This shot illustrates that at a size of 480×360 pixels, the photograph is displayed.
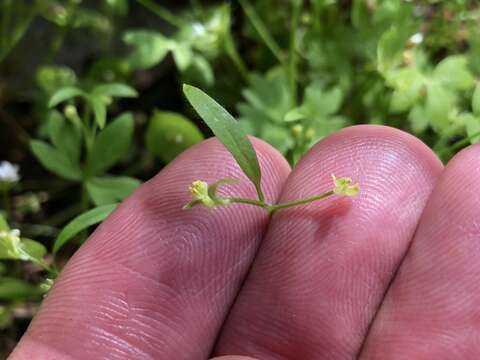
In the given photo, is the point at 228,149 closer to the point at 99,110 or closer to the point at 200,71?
the point at 99,110

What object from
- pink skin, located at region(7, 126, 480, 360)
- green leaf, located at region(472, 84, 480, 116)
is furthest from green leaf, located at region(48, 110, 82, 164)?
green leaf, located at region(472, 84, 480, 116)

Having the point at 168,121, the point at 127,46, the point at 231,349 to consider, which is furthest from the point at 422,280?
the point at 127,46

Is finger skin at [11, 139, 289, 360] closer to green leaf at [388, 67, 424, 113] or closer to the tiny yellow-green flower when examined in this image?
the tiny yellow-green flower

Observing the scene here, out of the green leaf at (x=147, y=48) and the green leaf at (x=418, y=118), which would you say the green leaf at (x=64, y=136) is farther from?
the green leaf at (x=418, y=118)

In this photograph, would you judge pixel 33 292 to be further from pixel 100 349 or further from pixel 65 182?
pixel 65 182

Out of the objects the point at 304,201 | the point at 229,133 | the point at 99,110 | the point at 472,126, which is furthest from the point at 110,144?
the point at 472,126

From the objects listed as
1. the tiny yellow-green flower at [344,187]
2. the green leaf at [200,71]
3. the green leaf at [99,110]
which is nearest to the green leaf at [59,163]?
the green leaf at [99,110]
